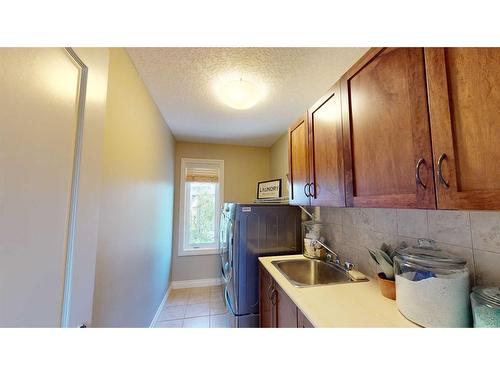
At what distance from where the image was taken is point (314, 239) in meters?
1.78

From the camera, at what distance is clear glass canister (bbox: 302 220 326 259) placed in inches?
69.1

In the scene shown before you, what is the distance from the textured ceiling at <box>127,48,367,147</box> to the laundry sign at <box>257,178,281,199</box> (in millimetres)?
859

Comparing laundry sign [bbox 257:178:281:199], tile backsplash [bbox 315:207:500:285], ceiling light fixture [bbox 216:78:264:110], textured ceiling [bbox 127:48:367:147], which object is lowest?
tile backsplash [bbox 315:207:500:285]

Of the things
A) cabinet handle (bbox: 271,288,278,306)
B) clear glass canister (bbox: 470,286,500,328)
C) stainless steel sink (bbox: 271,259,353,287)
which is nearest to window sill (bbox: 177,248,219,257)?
stainless steel sink (bbox: 271,259,353,287)

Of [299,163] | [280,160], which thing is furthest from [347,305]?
[280,160]

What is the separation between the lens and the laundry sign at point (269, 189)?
109 inches

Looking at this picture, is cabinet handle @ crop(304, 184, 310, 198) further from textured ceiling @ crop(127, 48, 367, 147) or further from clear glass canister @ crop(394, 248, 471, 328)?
textured ceiling @ crop(127, 48, 367, 147)

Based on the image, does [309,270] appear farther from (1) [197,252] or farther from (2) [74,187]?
(1) [197,252]

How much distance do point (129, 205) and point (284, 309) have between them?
1344 mm

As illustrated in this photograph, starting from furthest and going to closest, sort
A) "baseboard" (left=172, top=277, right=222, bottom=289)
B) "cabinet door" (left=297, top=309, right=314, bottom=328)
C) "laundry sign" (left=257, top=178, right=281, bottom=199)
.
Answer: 1. "baseboard" (left=172, top=277, right=222, bottom=289)
2. "laundry sign" (left=257, top=178, right=281, bottom=199)
3. "cabinet door" (left=297, top=309, right=314, bottom=328)

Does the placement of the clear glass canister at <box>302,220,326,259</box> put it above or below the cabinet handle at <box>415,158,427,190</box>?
below
